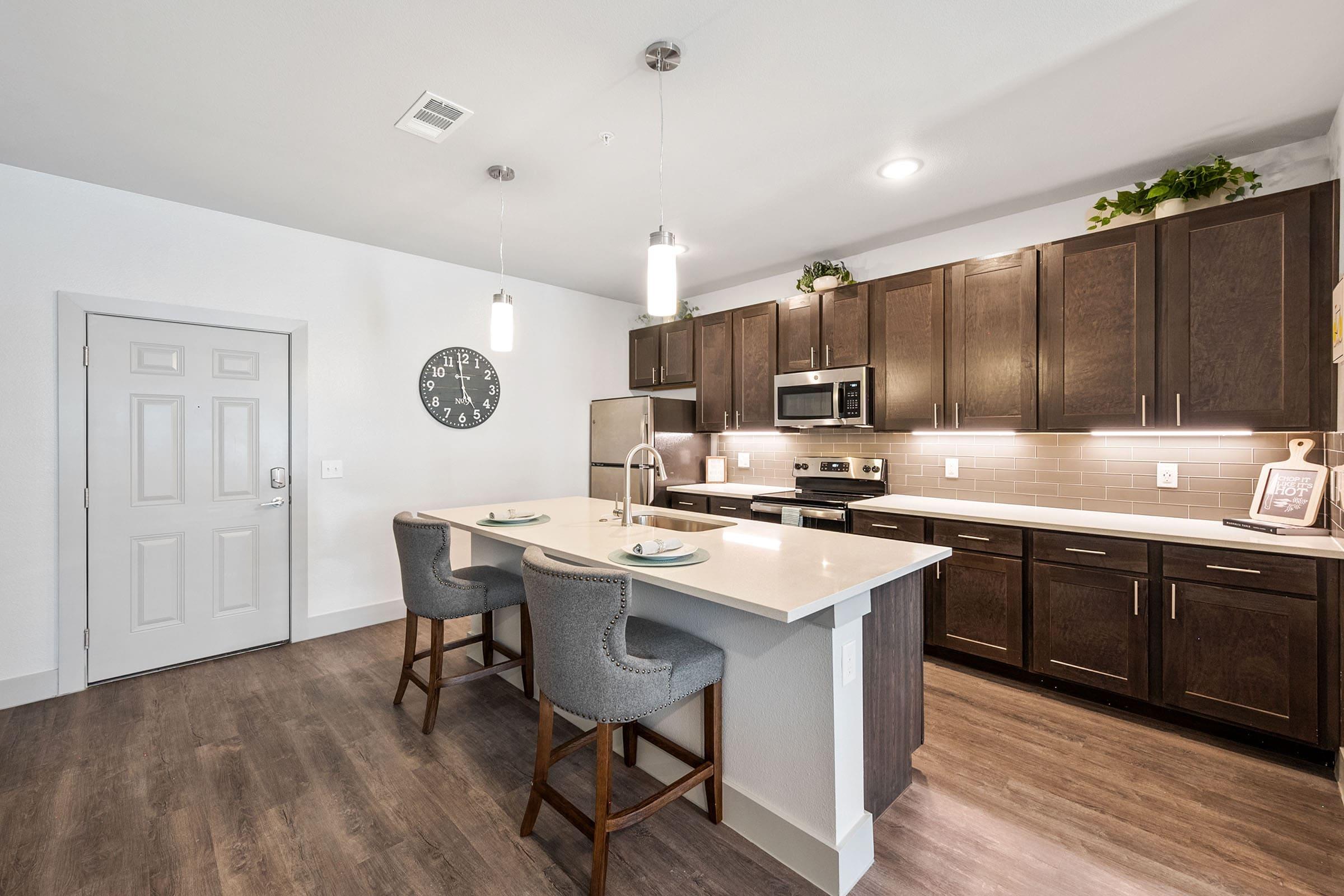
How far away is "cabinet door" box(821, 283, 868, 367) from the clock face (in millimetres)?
2528

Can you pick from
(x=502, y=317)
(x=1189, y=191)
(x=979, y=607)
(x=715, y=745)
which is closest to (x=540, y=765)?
(x=715, y=745)

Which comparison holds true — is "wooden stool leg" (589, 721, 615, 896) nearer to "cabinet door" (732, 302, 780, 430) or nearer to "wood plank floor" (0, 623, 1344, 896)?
"wood plank floor" (0, 623, 1344, 896)

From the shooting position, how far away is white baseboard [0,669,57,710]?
2.71m

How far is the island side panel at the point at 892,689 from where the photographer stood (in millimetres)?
1767

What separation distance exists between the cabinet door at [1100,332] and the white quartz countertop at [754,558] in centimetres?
153

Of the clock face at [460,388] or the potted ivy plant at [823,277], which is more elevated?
the potted ivy plant at [823,277]

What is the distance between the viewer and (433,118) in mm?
2311

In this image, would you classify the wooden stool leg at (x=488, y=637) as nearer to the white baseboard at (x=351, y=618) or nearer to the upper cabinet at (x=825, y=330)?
the white baseboard at (x=351, y=618)

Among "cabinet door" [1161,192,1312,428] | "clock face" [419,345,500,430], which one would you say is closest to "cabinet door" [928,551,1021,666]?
"cabinet door" [1161,192,1312,428]

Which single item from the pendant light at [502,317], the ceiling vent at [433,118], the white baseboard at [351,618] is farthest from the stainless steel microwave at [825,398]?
the white baseboard at [351,618]

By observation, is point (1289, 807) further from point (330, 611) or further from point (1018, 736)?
point (330, 611)

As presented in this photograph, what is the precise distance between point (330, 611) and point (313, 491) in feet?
2.62

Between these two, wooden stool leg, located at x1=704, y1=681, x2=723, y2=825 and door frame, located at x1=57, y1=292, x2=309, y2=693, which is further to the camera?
door frame, located at x1=57, y1=292, x2=309, y2=693

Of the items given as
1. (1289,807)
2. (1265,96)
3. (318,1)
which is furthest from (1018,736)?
(318,1)
